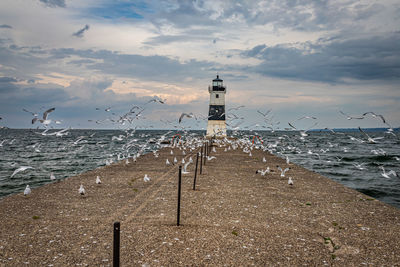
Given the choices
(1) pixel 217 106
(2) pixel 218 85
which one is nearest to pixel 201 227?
(1) pixel 217 106

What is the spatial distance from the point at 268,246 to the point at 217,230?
1.34 meters

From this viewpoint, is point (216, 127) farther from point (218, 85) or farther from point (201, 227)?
point (201, 227)

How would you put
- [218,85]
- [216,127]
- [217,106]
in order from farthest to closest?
[218,85], [216,127], [217,106]

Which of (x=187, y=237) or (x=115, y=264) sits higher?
(x=115, y=264)

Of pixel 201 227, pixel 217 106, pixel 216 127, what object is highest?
pixel 217 106

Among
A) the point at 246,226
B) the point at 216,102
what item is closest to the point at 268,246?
the point at 246,226

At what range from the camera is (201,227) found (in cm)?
734

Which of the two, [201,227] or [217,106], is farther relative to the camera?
[217,106]

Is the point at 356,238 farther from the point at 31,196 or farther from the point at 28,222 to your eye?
the point at 31,196

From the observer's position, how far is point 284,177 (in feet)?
51.5

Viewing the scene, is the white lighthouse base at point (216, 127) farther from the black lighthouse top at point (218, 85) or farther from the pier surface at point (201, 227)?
the pier surface at point (201, 227)

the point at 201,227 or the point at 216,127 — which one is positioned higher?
the point at 216,127

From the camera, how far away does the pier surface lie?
18.8 ft

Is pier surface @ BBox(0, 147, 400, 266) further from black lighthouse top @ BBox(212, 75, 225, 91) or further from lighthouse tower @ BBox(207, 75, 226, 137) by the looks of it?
black lighthouse top @ BBox(212, 75, 225, 91)
